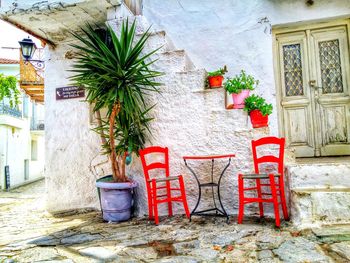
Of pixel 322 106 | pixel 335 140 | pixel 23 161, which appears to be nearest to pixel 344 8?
Answer: pixel 322 106

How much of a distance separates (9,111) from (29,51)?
1072 centimetres

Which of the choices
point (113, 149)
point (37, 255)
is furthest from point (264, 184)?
point (37, 255)

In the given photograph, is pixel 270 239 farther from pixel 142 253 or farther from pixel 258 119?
pixel 258 119

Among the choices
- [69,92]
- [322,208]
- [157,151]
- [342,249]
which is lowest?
[342,249]

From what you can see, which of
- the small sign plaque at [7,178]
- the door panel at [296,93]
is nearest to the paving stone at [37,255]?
the door panel at [296,93]

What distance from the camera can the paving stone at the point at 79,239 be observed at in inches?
134

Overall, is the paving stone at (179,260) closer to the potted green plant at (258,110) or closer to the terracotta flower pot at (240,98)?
the potted green plant at (258,110)

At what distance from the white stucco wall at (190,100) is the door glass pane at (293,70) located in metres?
0.48

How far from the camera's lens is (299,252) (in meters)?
2.72

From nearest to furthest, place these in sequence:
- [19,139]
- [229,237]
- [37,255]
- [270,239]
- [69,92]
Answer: [37,255]
[270,239]
[229,237]
[69,92]
[19,139]

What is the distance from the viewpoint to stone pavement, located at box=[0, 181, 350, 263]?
8.98 ft

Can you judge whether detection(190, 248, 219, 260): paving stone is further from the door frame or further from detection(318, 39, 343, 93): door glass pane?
detection(318, 39, 343, 93): door glass pane

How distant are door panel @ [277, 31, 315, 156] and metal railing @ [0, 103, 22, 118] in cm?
1465

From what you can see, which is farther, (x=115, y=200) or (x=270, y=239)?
(x=115, y=200)
